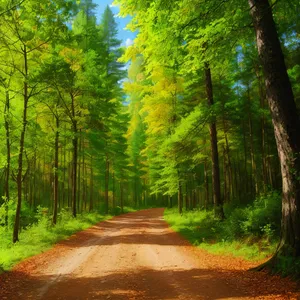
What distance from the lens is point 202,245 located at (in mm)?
11398

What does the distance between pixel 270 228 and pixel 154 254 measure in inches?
160

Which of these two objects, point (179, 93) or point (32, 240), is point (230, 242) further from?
point (179, 93)

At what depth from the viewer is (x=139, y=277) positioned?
7.30 metres

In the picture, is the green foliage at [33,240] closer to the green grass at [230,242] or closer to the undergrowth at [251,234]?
the green grass at [230,242]

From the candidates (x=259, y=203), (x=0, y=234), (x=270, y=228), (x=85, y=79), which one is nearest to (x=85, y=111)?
(x=85, y=79)

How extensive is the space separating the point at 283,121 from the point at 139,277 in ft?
17.0

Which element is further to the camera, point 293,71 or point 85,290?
point 293,71

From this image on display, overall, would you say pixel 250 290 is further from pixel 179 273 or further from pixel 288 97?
pixel 288 97

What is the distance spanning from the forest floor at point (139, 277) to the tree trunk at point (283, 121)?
114 centimetres

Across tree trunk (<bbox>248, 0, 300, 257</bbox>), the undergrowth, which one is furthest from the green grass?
tree trunk (<bbox>248, 0, 300, 257</bbox>)

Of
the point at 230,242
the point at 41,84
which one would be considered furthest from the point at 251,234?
the point at 41,84

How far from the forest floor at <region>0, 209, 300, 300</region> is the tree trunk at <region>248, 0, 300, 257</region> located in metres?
1.14

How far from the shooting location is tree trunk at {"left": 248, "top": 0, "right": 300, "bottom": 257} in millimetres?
6316

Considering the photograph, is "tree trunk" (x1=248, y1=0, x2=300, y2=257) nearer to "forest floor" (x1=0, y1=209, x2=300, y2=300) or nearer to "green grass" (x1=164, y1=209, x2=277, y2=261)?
"forest floor" (x1=0, y1=209, x2=300, y2=300)
